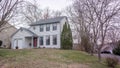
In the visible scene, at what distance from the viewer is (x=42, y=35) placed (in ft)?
98.6

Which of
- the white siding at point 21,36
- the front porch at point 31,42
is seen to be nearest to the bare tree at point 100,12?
the front porch at point 31,42

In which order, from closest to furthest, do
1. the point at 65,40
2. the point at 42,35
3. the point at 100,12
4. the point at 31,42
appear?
the point at 100,12 → the point at 65,40 → the point at 42,35 → the point at 31,42

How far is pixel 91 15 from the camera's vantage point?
18562 mm

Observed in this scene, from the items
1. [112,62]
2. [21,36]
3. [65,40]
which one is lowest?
[112,62]

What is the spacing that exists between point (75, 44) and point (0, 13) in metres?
21.3

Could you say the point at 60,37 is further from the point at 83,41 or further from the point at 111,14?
the point at 111,14

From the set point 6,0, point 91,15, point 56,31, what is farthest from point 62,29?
point 6,0

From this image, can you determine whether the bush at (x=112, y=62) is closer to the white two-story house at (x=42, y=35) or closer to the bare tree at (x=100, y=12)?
the bare tree at (x=100, y=12)

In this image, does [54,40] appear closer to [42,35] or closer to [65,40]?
[65,40]

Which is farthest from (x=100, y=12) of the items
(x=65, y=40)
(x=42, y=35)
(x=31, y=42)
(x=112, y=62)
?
(x=31, y=42)

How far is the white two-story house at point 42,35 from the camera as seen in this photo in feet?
93.3

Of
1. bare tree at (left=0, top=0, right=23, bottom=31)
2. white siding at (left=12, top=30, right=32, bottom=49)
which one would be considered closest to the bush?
bare tree at (left=0, top=0, right=23, bottom=31)

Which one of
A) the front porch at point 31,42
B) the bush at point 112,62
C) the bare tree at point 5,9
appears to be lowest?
the bush at point 112,62

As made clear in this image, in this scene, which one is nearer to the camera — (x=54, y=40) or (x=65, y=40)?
(x=65, y=40)
